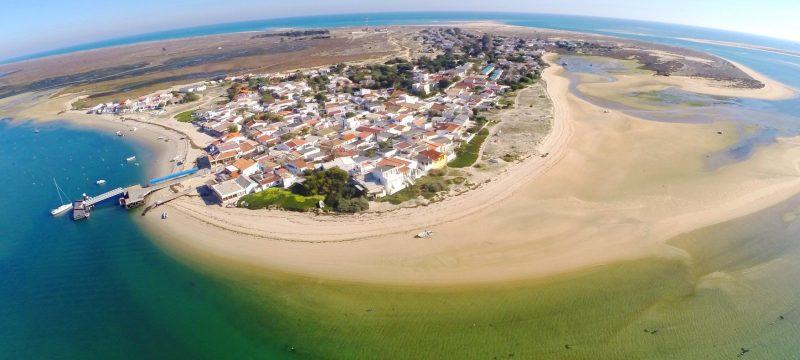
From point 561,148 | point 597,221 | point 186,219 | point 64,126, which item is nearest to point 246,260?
point 186,219

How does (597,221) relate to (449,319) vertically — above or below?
above

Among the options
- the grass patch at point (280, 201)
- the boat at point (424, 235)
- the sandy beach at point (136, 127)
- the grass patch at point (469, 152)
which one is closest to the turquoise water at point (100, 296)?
the grass patch at point (280, 201)

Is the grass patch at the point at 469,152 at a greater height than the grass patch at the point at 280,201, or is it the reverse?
the grass patch at the point at 469,152

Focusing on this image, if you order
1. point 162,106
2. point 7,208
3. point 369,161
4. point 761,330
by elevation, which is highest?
point 162,106

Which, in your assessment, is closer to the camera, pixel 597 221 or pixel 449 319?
pixel 449 319

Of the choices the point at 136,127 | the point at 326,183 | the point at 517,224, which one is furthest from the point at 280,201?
the point at 136,127

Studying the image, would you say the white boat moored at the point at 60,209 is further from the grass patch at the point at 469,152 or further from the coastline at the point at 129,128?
the grass patch at the point at 469,152

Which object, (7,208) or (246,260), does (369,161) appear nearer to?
(246,260)
